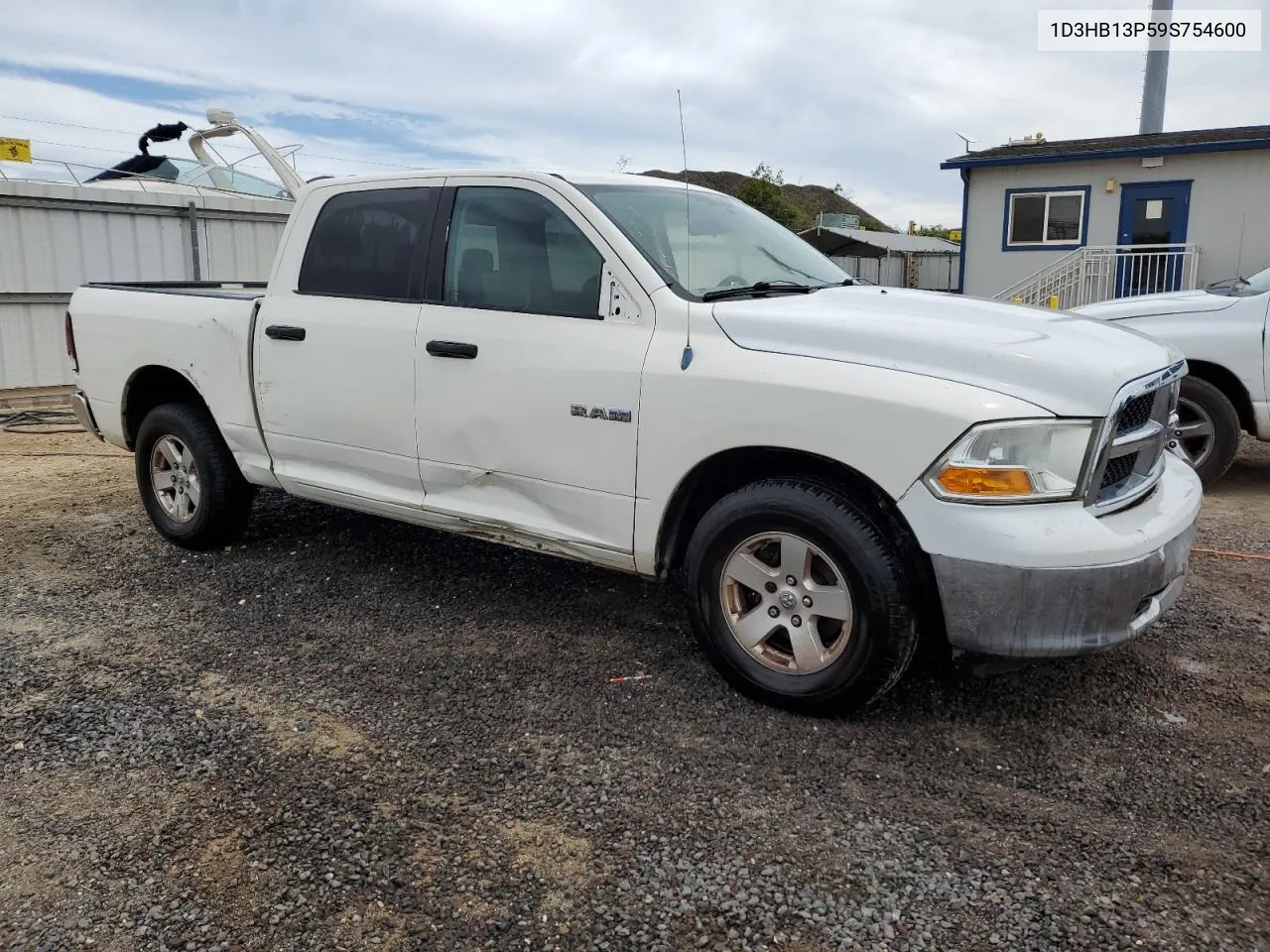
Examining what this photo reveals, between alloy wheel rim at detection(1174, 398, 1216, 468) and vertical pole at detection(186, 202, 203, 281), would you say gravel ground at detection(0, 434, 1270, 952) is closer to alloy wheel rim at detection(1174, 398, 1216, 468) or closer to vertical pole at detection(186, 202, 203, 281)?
alloy wheel rim at detection(1174, 398, 1216, 468)

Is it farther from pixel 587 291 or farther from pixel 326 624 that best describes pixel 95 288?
pixel 587 291

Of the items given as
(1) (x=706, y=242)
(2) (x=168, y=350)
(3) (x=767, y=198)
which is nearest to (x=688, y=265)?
(1) (x=706, y=242)

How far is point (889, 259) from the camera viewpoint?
98.1ft

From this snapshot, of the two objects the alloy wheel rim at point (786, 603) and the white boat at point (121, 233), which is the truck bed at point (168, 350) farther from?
the white boat at point (121, 233)

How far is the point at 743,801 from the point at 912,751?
0.66m

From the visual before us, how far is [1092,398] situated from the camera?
125 inches

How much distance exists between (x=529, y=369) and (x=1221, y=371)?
5.13 m

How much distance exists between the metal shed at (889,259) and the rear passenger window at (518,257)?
2356cm

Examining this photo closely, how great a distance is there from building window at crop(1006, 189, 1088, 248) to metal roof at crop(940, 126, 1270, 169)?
65 centimetres

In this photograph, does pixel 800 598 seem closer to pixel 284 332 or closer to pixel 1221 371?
pixel 284 332

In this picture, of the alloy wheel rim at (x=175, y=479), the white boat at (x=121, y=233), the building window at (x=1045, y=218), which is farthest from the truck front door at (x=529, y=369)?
the building window at (x=1045, y=218)

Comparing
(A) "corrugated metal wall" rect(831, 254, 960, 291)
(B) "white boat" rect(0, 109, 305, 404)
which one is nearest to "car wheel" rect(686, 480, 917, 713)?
(B) "white boat" rect(0, 109, 305, 404)

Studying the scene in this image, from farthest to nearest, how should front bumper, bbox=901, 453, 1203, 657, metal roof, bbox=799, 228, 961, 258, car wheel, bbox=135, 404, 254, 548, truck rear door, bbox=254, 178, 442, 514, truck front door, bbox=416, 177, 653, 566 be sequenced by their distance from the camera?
metal roof, bbox=799, 228, 961, 258, car wheel, bbox=135, 404, 254, 548, truck rear door, bbox=254, 178, 442, 514, truck front door, bbox=416, 177, 653, 566, front bumper, bbox=901, 453, 1203, 657

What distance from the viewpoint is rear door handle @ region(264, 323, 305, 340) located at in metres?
4.82
